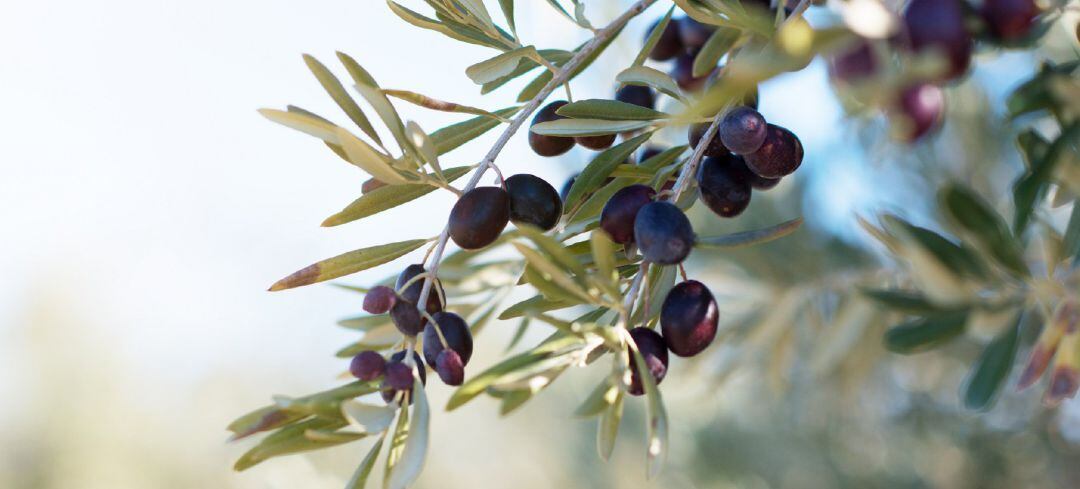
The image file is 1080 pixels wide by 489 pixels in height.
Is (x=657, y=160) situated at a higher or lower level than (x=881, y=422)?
higher

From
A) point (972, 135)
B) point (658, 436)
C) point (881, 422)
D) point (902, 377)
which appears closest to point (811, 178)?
point (972, 135)

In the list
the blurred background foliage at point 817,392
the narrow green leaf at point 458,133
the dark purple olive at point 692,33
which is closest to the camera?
the narrow green leaf at point 458,133

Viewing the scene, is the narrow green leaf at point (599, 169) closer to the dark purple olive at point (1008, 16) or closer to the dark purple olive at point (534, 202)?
the dark purple olive at point (534, 202)

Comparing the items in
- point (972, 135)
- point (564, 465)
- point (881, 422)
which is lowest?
point (564, 465)

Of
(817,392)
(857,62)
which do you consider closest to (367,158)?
(857,62)

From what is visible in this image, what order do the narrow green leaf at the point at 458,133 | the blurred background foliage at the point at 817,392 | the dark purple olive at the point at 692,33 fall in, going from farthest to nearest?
the blurred background foliage at the point at 817,392 < the dark purple olive at the point at 692,33 < the narrow green leaf at the point at 458,133

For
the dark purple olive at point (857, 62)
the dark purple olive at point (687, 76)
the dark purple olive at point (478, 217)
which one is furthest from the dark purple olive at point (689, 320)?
the dark purple olive at point (687, 76)

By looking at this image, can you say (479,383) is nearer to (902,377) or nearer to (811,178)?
(811,178)
